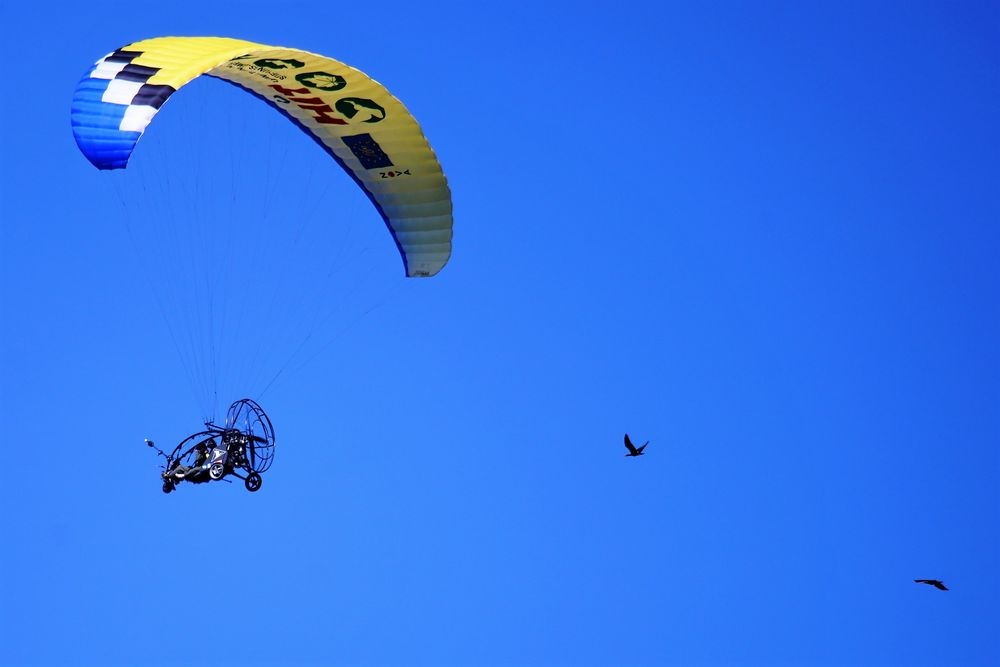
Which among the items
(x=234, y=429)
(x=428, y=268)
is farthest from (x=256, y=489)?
(x=428, y=268)

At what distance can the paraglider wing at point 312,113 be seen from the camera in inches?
1556

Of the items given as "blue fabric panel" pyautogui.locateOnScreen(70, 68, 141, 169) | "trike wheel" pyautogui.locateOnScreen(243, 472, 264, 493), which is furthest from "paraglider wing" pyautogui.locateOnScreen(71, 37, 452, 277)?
"trike wheel" pyautogui.locateOnScreen(243, 472, 264, 493)

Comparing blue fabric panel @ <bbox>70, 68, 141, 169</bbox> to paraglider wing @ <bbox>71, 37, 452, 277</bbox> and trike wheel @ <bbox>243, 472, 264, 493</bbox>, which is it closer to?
paraglider wing @ <bbox>71, 37, 452, 277</bbox>

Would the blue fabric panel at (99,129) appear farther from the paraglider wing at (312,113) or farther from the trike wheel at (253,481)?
the trike wheel at (253,481)

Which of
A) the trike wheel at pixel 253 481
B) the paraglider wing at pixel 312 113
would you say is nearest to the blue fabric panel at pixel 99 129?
the paraglider wing at pixel 312 113

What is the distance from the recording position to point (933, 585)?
44.1 m

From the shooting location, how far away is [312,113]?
46.0 metres

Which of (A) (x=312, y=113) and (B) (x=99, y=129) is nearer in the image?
(B) (x=99, y=129)

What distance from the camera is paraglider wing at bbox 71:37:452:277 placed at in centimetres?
3953

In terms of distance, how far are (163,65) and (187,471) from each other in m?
7.76

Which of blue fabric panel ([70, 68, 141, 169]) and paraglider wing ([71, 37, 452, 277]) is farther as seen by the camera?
paraglider wing ([71, 37, 452, 277])

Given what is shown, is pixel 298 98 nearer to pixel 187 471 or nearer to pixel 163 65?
pixel 163 65

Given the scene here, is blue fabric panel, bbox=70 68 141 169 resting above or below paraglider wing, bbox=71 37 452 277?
below

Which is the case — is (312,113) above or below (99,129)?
above
